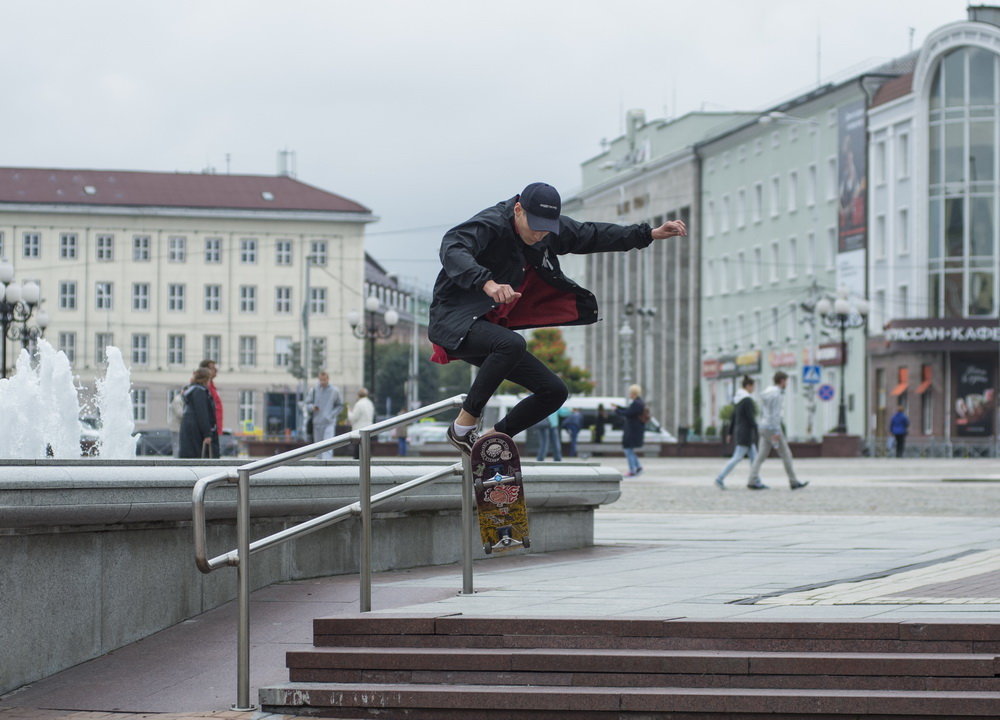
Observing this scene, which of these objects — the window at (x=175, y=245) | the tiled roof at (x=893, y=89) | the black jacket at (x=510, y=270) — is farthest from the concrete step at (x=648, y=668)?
the window at (x=175, y=245)

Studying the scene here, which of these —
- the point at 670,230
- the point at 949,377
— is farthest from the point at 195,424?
the point at 949,377

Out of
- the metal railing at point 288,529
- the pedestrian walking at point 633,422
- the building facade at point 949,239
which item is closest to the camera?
the metal railing at point 288,529

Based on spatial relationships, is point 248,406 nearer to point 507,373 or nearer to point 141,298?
point 141,298

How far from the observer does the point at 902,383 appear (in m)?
67.9

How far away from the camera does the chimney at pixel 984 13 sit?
68.1m

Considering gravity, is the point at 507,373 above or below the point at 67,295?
below

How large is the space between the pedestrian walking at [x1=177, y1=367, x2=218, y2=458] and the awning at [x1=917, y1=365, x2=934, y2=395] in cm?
5082

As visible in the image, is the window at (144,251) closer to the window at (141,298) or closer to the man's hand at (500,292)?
the window at (141,298)

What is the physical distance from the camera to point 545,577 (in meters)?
10.0

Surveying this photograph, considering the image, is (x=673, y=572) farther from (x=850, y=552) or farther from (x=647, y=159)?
(x=647, y=159)

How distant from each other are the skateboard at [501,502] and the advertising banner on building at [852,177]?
65244 millimetres

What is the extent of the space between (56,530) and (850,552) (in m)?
6.34

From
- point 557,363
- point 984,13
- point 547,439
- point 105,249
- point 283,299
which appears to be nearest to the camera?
point 547,439

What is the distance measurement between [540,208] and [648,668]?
95.7 inches
